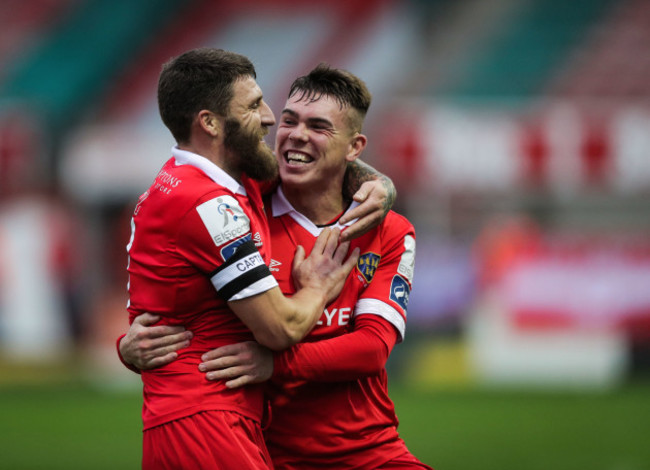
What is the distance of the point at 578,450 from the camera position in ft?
30.6

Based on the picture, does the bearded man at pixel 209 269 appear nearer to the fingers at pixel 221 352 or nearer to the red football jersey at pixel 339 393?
the fingers at pixel 221 352

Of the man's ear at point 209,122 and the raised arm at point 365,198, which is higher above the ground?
the man's ear at point 209,122

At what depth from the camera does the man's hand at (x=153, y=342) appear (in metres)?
3.64

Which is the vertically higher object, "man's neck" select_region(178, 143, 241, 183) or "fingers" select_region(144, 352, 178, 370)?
"man's neck" select_region(178, 143, 241, 183)

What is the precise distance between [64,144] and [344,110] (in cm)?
1298

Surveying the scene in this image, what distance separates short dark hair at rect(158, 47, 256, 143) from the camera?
373 cm

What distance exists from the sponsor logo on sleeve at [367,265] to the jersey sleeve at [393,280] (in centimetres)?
2

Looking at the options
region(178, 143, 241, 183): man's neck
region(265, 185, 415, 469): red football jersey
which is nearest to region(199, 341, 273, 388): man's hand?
region(265, 185, 415, 469): red football jersey

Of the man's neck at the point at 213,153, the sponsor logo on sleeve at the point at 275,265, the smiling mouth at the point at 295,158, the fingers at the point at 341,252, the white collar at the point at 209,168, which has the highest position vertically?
the smiling mouth at the point at 295,158

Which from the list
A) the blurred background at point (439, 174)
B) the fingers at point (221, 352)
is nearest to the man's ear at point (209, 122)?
the fingers at point (221, 352)

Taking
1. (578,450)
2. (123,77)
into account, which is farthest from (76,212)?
(578,450)

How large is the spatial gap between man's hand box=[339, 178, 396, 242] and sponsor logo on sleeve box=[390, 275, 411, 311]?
267 mm

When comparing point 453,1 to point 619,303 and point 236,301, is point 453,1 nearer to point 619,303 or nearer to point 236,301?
point 619,303

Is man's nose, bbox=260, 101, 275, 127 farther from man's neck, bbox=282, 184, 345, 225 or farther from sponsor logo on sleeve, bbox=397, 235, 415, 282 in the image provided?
sponsor logo on sleeve, bbox=397, 235, 415, 282
